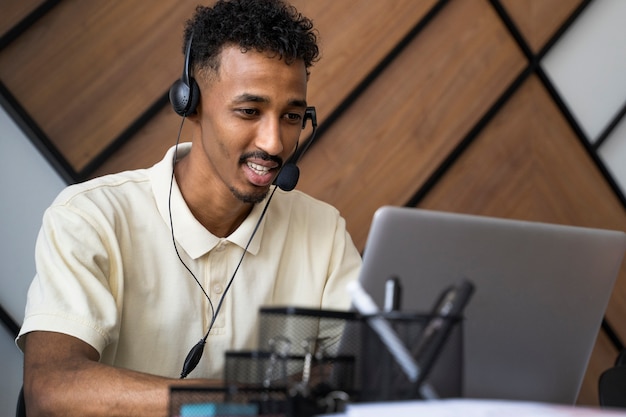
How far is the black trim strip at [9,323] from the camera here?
180 cm

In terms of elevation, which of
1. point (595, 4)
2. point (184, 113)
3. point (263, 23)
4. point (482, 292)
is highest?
point (595, 4)

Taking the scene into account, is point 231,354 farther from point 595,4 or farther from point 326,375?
point 595,4

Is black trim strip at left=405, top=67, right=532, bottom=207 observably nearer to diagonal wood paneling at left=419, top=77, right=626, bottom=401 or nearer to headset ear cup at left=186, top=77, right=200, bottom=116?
diagonal wood paneling at left=419, top=77, right=626, bottom=401

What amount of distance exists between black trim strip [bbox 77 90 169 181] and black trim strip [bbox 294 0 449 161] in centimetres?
36

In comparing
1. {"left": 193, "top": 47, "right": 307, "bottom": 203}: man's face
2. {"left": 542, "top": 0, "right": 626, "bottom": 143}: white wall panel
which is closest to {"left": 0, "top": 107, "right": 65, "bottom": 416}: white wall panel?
{"left": 193, "top": 47, "right": 307, "bottom": 203}: man's face

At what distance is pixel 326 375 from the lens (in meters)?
0.77

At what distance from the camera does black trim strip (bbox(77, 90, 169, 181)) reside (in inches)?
72.9

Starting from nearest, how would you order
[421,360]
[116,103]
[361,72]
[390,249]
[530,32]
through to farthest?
[421,360], [390,249], [116,103], [361,72], [530,32]

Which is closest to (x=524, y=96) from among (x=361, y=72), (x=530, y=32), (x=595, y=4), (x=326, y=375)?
(x=530, y=32)

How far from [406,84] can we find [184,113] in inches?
38.3

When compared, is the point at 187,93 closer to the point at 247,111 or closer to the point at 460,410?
the point at 247,111

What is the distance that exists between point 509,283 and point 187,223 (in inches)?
24.8

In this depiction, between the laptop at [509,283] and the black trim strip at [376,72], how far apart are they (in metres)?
1.12

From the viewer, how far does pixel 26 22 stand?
1799 millimetres
